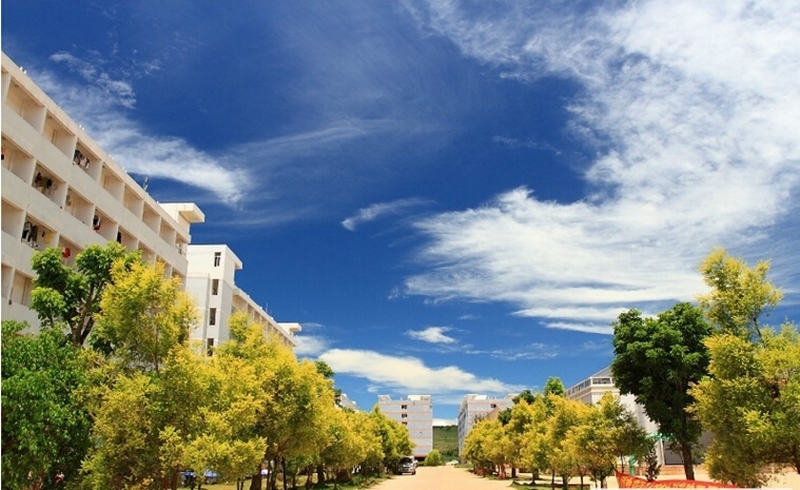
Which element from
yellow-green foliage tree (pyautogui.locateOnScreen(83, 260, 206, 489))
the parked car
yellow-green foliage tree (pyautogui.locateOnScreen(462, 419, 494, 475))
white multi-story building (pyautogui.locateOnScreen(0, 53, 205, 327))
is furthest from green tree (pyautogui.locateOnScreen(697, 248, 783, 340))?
the parked car

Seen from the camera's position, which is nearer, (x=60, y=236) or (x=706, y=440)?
(x=60, y=236)

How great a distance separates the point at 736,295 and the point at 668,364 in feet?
30.5

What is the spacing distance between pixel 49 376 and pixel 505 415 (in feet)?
182

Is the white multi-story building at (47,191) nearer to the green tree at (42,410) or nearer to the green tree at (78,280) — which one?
the green tree at (78,280)

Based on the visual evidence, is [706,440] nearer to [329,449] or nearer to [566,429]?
[566,429]

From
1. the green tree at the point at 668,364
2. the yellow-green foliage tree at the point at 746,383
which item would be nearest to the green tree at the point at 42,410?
the yellow-green foliage tree at the point at 746,383

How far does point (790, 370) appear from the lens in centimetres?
1367

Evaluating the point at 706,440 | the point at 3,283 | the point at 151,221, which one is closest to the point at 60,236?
the point at 3,283

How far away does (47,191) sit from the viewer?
2886 cm

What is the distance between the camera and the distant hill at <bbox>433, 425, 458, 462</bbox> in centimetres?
16425

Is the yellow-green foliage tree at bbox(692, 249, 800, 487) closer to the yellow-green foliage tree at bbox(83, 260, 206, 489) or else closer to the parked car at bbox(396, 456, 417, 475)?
the yellow-green foliage tree at bbox(83, 260, 206, 489)

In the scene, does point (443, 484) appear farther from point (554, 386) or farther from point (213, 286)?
point (213, 286)

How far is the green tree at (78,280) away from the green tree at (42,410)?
51.2 inches

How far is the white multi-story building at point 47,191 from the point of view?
25422mm
